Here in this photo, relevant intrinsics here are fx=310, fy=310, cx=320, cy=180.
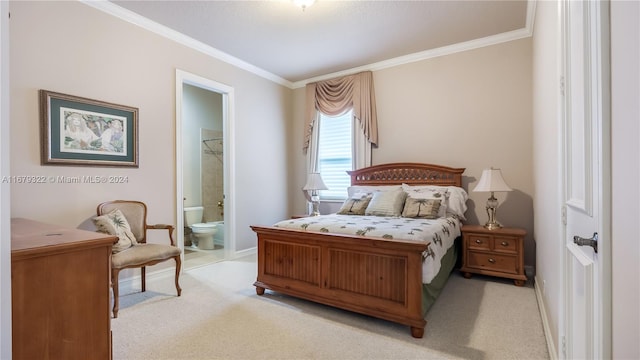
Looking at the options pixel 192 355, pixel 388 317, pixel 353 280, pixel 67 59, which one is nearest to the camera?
pixel 192 355

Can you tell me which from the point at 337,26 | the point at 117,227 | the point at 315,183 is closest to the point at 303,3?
the point at 337,26

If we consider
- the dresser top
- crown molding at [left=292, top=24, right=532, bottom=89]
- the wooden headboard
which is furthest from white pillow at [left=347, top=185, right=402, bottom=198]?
the dresser top

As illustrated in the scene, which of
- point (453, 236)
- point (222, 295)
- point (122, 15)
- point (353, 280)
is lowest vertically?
point (222, 295)

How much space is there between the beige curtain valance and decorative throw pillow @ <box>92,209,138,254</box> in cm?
301

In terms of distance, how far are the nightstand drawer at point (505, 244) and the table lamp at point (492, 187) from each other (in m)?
0.16

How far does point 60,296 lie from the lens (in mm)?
1327

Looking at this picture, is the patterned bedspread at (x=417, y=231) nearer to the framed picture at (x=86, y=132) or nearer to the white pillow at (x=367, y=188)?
the white pillow at (x=367, y=188)

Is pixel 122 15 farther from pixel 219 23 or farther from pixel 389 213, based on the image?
pixel 389 213

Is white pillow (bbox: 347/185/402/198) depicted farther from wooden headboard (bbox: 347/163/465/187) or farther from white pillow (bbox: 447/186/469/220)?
white pillow (bbox: 447/186/469/220)

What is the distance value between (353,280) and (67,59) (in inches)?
123

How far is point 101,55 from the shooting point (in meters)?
2.97

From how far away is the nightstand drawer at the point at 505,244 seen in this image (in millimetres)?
3170

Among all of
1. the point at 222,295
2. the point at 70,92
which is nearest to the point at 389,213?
the point at 222,295

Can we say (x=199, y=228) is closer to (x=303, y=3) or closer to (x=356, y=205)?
(x=356, y=205)
